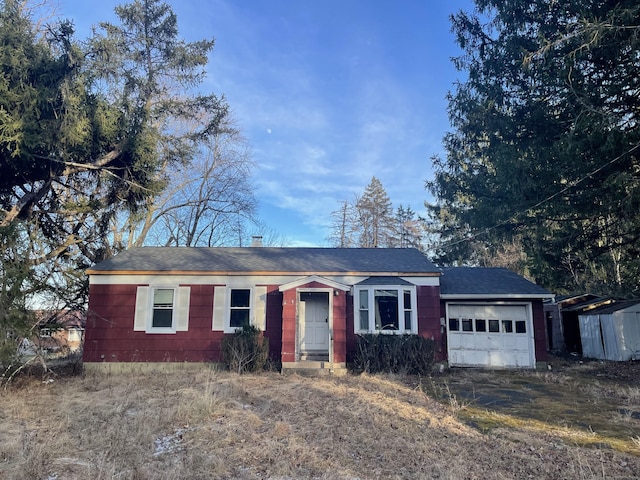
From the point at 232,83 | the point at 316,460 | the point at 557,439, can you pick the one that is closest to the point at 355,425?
the point at 316,460

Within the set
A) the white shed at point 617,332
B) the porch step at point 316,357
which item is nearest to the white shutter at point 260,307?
the porch step at point 316,357

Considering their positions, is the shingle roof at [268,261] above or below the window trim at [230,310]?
above

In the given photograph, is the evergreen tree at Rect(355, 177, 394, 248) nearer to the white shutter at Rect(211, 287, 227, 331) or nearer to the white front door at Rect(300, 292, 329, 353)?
the white front door at Rect(300, 292, 329, 353)

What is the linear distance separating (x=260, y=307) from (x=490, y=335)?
7.89m

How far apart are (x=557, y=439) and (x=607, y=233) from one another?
1044 cm

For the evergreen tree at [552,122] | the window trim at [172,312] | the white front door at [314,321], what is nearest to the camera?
the evergreen tree at [552,122]

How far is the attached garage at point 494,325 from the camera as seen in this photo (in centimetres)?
1377

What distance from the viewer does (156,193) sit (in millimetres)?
14789

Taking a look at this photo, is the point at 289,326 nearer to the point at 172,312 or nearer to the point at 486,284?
the point at 172,312

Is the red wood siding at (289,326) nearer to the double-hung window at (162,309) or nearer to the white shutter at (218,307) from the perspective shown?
the white shutter at (218,307)

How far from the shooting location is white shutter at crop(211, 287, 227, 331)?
13320 millimetres

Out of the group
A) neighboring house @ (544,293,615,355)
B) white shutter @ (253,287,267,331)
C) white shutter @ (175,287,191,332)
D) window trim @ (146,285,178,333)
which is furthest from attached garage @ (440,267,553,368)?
window trim @ (146,285,178,333)

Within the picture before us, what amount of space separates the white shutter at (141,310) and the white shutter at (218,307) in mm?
2162

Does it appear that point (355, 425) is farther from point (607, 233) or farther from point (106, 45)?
point (106, 45)
